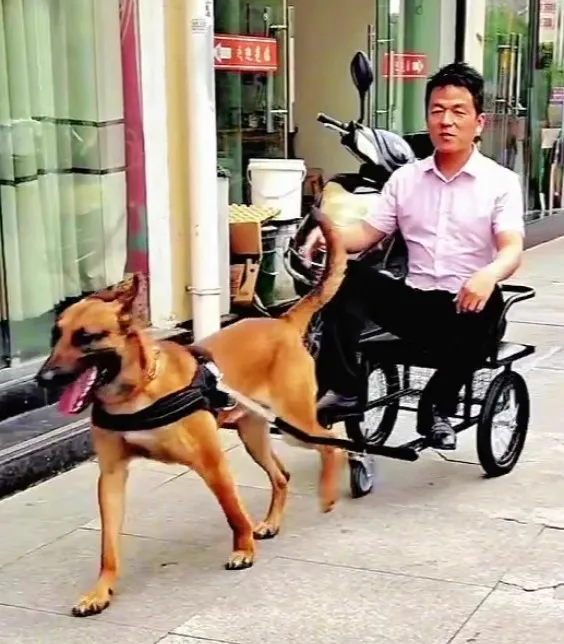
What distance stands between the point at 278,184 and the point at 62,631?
4.94 m

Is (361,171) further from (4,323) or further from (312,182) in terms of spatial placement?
(312,182)

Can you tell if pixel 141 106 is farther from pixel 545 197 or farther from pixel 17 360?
pixel 545 197

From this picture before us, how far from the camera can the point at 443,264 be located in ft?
16.3

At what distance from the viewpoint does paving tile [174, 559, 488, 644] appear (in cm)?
372

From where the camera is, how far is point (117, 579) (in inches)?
161

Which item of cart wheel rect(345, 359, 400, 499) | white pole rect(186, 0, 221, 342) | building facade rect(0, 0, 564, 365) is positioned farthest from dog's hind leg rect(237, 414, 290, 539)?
white pole rect(186, 0, 221, 342)

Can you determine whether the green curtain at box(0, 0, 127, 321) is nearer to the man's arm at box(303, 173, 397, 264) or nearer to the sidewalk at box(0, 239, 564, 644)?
the sidewalk at box(0, 239, 564, 644)

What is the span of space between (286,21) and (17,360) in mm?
4139

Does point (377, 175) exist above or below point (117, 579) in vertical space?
above

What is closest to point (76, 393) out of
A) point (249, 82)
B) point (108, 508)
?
point (108, 508)

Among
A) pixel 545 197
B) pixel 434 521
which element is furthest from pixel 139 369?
pixel 545 197

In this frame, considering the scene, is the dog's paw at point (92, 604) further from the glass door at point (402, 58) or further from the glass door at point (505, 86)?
the glass door at point (505, 86)

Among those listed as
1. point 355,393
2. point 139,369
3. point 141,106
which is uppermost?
point 141,106

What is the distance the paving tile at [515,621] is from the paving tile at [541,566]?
9cm
